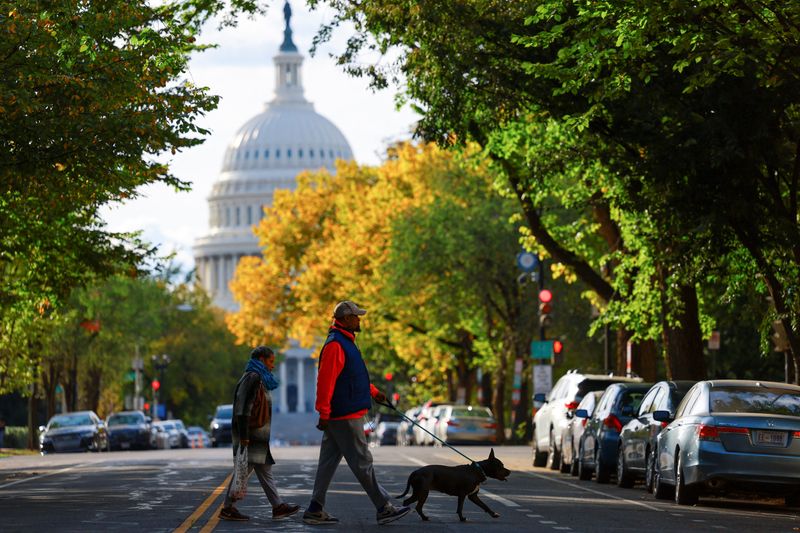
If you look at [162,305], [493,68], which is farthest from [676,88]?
[162,305]

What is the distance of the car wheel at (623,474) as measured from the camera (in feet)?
84.9

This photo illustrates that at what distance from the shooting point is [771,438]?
2034 centimetres

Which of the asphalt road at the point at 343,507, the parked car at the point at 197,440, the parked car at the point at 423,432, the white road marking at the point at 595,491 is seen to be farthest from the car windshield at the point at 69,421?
the white road marking at the point at 595,491

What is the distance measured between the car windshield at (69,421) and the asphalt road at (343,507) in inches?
961

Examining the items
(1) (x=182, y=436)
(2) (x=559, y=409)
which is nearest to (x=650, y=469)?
(2) (x=559, y=409)

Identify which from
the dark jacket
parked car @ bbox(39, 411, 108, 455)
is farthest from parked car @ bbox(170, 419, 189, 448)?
the dark jacket

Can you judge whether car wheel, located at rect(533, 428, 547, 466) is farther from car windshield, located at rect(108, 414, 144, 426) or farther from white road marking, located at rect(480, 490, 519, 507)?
car windshield, located at rect(108, 414, 144, 426)

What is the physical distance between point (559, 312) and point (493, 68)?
29828 mm

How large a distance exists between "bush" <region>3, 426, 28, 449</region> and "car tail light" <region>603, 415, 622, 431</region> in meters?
48.2

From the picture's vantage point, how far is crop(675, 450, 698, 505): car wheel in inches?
835

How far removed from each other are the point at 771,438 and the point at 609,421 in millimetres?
6992

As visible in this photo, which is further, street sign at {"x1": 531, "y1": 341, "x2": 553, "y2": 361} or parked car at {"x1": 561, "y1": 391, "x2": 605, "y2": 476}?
street sign at {"x1": 531, "y1": 341, "x2": 553, "y2": 361}

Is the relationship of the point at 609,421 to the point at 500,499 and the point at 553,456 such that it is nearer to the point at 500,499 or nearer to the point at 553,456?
the point at 500,499

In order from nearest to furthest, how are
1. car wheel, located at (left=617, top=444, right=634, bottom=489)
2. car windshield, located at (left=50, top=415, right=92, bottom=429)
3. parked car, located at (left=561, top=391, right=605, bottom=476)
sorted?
car wheel, located at (left=617, top=444, right=634, bottom=489)
parked car, located at (left=561, top=391, right=605, bottom=476)
car windshield, located at (left=50, top=415, right=92, bottom=429)
